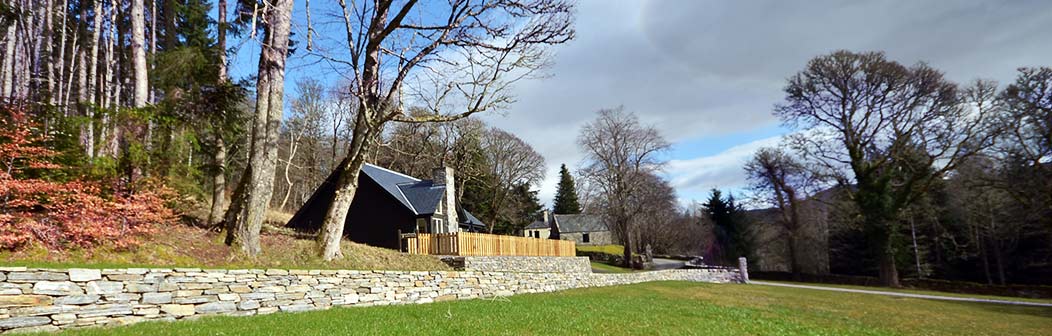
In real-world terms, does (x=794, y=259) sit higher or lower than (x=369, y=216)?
lower

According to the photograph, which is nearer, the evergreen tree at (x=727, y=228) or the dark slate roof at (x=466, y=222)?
the dark slate roof at (x=466, y=222)

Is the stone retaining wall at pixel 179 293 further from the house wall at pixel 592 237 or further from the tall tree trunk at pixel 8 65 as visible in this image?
the house wall at pixel 592 237

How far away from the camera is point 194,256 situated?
9.71 metres

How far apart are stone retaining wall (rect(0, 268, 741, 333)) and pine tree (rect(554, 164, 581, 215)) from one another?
5380cm

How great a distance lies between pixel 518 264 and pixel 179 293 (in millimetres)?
14947

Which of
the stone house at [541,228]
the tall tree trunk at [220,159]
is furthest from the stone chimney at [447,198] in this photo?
the stone house at [541,228]

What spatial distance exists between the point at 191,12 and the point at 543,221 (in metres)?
53.3

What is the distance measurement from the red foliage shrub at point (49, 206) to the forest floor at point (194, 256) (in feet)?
0.80

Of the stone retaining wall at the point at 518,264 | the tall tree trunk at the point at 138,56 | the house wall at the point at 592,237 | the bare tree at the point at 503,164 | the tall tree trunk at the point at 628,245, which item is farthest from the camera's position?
the house wall at the point at 592,237

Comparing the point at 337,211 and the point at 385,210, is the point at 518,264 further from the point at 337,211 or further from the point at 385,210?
the point at 337,211

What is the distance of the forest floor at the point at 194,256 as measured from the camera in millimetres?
7797

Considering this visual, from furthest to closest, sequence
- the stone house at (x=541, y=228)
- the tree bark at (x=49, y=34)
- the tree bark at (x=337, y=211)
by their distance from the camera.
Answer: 1. the stone house at (x=541, y=228)
2. the tree bark at (x=49, y=34)
3. the tree bark at (x=337, y=211)

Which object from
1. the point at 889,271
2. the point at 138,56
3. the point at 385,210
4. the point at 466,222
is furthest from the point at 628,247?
the point at 138,56

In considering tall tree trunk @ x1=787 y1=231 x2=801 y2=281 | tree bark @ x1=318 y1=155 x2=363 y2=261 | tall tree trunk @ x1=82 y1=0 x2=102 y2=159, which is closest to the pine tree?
tall tree trunk @ x1=787 y1=231 x2=801 y2=281
